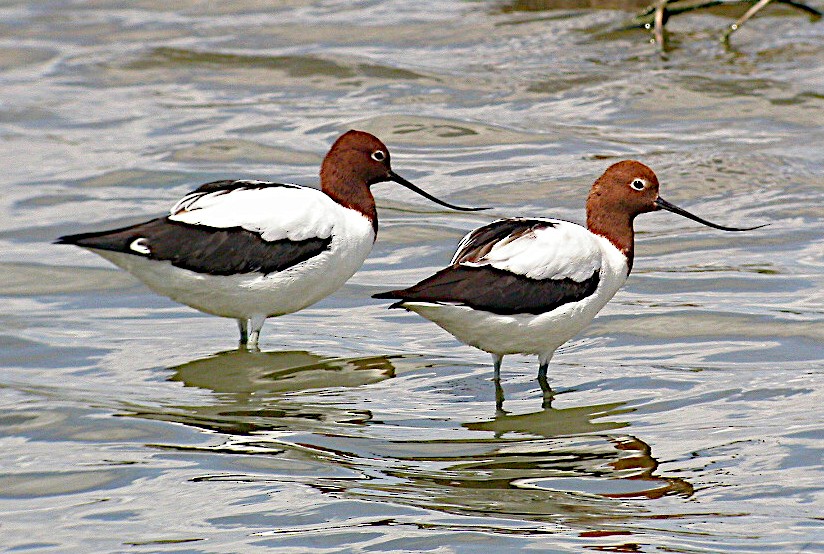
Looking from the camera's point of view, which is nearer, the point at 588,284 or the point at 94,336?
the point at 588,284

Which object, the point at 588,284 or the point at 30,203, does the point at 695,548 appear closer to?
the point at 588,284

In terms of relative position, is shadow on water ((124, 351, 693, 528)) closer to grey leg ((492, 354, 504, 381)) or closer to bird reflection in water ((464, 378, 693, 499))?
bird reflection in water ((464, 378, 693, 499))

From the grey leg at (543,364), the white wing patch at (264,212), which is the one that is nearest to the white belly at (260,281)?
the white wing patch at (264,212)

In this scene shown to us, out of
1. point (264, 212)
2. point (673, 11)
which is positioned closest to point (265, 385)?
point (264, 212)

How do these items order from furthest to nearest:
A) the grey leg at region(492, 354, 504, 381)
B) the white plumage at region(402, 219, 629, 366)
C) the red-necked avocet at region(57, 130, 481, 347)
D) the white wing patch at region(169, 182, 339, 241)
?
the white wing patch at region(169, 182, 339, 241), the red-necked avocet at region(57, 130, 481, 347), the grey leg at region(492, 354, 504, 381), the white plumage at region(402, 219, 629, 366)

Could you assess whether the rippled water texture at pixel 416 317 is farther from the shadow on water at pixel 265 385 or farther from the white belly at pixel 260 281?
the white belly at pixel 260 281

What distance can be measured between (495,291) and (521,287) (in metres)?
0.15

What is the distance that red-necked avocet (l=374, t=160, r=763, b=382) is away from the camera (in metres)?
7.73

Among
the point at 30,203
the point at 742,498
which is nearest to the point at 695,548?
the point at 742,498

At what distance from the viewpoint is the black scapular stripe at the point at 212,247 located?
27.5 feet

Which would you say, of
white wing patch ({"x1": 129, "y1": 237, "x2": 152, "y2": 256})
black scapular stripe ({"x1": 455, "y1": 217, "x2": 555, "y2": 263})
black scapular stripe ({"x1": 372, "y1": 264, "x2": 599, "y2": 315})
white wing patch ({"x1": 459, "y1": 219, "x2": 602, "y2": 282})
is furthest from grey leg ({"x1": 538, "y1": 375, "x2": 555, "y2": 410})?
white wing patch ({"x1": 129, "y1": 237, "x2": 152, "y2": 256})

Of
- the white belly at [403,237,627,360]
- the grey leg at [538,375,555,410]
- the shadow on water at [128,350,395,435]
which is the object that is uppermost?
the white belly at [403,237,627,360]

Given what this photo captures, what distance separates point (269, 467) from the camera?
6.87 metres

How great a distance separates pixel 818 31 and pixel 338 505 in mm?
12181
